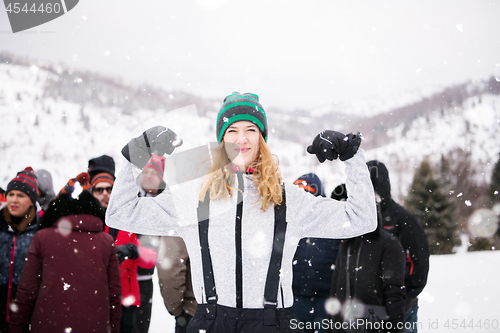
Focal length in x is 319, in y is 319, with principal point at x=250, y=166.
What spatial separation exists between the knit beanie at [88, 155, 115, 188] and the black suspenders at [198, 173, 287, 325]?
10.8 feet

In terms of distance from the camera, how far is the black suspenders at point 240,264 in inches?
64.0

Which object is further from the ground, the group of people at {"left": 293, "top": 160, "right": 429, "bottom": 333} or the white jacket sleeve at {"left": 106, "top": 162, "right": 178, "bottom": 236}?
the white jacket sleeve at {"left": 106, "top": 162, "right": 178, "bottom": 236}

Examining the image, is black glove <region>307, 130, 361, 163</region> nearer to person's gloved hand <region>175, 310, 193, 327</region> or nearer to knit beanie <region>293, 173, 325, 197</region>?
person's gloved hand <region>175, 310, 193, 327</region>

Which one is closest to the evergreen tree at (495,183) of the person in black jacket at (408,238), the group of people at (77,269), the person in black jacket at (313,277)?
the person in black jacket at (408,238)

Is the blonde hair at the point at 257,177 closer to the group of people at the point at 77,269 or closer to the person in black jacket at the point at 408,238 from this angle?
the group of people at the point at 77,269

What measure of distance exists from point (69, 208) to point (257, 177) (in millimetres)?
1953

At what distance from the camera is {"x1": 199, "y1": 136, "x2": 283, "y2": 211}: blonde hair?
182cm

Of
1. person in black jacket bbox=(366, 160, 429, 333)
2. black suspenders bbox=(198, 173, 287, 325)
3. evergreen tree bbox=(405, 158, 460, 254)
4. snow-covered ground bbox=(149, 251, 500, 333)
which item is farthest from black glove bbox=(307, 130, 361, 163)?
evergreen tree bbox=(405, 158, 460, 254)

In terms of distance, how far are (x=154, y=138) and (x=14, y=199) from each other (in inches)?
120

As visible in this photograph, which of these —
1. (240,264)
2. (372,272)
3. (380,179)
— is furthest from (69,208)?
(380,179)

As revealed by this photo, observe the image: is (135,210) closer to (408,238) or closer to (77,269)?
(77,269)

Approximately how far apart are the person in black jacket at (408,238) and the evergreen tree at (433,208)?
2289 centimetres

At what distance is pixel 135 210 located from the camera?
68.9 inches

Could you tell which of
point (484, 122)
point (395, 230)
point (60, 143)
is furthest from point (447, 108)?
point (395, 230)
